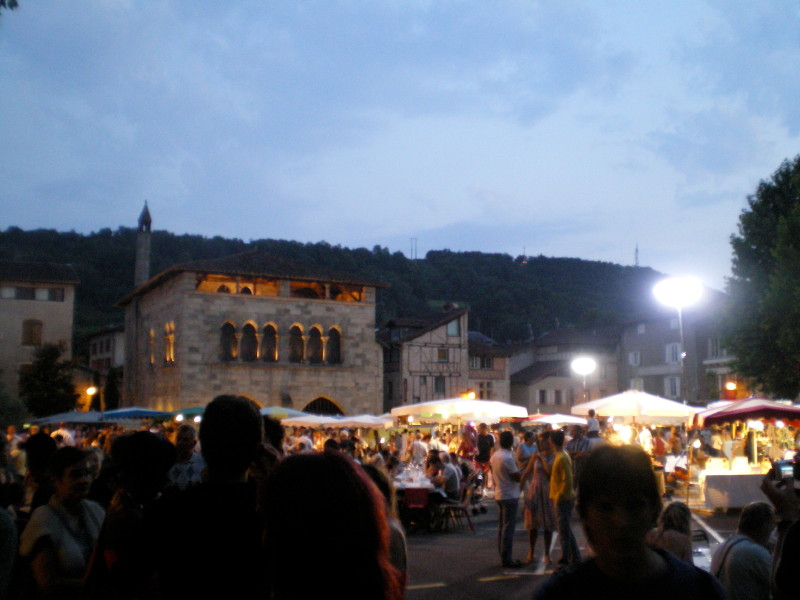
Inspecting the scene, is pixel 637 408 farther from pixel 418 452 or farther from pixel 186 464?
pixel 186 464

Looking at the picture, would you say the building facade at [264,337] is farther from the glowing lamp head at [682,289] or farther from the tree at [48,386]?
the glowing lamp head at [682,289]

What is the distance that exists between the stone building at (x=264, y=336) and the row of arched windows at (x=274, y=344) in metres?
0.05

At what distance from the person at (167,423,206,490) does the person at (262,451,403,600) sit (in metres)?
2.10

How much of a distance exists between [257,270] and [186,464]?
34.0 m

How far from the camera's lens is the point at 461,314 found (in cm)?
4866

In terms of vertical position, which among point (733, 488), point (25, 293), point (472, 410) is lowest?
point (733, 488)

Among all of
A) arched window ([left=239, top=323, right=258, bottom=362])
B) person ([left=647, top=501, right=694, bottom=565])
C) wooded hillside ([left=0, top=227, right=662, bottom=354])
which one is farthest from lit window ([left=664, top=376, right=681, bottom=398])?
person ([left=647, top=501, right=694, bottom=565])

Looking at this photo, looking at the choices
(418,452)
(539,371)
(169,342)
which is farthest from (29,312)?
(418,452)

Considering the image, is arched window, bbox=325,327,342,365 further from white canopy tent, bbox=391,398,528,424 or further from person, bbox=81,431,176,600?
person, bbox=81,431,176,600

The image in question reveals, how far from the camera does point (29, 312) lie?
52812mm

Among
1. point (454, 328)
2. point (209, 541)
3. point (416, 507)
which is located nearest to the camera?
point (209, 541)

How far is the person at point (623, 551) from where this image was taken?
2281mm

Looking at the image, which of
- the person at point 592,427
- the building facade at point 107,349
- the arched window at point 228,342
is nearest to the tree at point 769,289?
the person at point 592,427

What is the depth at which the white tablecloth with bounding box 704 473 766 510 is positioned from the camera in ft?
48.2
